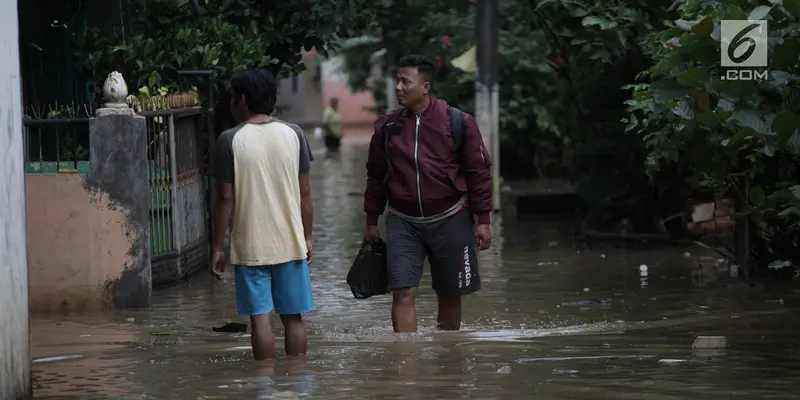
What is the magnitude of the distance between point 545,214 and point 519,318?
9118mm

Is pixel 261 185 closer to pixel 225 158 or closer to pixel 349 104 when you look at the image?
pixel 225 158

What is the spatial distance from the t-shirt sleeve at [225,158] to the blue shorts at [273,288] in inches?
20.0

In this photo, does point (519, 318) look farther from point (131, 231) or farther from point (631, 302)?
point (131, 231)

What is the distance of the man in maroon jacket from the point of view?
370 inches

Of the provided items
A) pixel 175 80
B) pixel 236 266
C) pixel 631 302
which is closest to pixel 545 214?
pixel 175 80

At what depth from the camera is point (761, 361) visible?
855cm

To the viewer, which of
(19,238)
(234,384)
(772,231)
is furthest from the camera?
(772,231)

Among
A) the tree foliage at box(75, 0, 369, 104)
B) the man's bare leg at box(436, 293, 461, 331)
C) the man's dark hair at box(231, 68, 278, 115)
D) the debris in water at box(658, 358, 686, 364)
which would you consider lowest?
the debris in water at box(658, 358, 686, 364)

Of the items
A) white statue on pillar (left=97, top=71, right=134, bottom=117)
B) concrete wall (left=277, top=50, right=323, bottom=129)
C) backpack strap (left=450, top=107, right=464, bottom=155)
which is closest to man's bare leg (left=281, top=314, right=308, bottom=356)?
backpack strap (left=450, top=107, right=464, bottom=155)

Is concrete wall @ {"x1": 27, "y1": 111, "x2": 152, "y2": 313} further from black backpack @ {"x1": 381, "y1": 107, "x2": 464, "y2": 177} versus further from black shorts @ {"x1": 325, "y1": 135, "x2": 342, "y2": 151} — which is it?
black shorts @ {"x1": 325, "y1": 135, "x2": 342, "y2": 151}

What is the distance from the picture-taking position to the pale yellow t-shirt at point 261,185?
27.0 feet

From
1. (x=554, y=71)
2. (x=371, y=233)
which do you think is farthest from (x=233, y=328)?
(x=554, y=71)

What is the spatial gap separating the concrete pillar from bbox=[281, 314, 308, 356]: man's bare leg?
172cm

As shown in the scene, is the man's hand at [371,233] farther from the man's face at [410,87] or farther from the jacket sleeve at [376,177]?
the man's face at [410,87]
